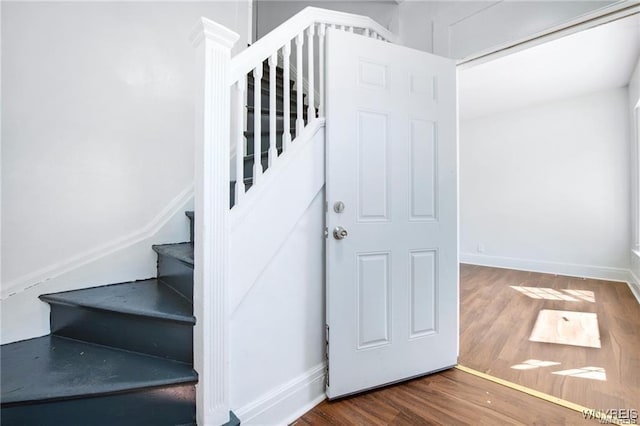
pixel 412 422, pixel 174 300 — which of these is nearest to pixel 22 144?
pixel 174 300

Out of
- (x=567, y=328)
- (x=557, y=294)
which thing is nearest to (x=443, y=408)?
(x=567, y=328)

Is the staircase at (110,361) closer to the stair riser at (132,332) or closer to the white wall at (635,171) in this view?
the stair riser at (132,332)

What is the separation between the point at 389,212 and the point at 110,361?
1.52m

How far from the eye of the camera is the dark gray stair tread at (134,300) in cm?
121

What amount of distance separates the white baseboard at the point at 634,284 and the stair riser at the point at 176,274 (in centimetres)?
456

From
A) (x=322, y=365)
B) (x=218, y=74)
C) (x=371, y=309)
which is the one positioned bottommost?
(x=322, y=365)

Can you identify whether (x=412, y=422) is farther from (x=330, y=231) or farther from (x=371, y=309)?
(x=330, y=231)

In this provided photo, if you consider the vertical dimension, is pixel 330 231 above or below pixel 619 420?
above

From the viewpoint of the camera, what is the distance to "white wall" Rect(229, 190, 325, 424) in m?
1.29

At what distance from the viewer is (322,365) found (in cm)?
159

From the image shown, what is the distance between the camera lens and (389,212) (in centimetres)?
170

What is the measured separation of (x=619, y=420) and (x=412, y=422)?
1042 millimetres

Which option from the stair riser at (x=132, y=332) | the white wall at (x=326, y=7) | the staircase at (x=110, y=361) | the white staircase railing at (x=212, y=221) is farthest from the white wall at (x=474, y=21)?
the stair riser at (x=132, y=332)

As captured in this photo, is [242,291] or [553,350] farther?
[553,350]
